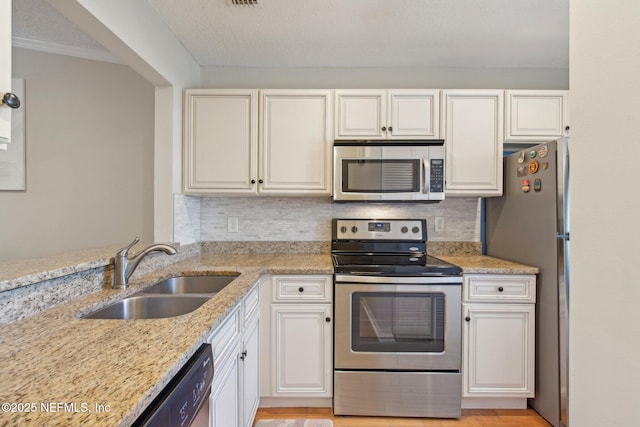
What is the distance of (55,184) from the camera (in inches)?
88.7

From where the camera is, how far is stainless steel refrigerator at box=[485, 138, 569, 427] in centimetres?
163

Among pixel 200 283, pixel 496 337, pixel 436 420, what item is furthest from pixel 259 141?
pixel 436 420

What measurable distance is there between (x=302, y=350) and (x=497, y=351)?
122 centimetres

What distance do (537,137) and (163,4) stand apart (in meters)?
2.59

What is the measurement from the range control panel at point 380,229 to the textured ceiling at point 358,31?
4.14 feet

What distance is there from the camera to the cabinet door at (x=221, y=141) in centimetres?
213

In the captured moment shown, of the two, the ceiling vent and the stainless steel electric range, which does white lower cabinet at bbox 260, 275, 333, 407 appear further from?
the ceiling vent

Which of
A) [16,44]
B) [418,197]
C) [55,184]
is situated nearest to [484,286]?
[418,197]

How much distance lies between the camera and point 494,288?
1844 mm

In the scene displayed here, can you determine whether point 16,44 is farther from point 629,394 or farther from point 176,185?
point 629,394

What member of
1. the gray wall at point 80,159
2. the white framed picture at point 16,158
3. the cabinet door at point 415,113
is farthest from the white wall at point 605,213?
the white framed picture at point 16,158

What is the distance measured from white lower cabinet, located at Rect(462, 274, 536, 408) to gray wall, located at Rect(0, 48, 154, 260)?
237 cm

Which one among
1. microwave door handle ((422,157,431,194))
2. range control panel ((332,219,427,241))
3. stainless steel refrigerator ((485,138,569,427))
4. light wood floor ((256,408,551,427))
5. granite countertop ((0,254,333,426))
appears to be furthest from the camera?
Answer: range control panel ((332,219,427,241))

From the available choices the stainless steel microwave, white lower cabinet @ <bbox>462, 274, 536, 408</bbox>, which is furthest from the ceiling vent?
white lower cabinet @ <bbox>462, 274, 536, 408</bbox>
